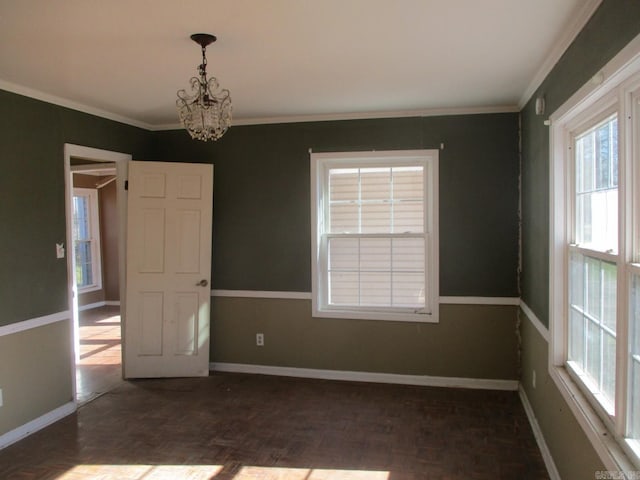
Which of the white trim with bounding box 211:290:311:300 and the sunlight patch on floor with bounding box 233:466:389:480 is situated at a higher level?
the white trim with bounding box 211:290:311:300

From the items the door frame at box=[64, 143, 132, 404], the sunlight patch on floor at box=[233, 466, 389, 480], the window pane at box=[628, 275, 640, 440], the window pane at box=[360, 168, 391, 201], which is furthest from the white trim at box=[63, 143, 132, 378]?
the window pane at box=[628, 275, 640, 440]

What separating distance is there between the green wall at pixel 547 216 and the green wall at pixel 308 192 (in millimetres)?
240

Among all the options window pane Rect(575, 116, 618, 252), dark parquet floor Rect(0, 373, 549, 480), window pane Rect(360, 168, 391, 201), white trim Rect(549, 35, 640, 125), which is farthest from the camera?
window pane Rect(360, 168, 391, 201)

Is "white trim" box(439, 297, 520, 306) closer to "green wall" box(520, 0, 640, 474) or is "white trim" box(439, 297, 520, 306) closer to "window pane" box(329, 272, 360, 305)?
"green wall" box(520, 0, 640, 474)

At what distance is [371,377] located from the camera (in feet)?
14.3

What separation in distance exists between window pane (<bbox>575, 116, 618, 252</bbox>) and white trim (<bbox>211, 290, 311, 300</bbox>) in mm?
2561

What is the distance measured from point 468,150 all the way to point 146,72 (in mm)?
2657

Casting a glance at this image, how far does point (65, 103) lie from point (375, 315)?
3104 mm

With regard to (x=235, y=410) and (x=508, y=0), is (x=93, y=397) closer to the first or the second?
(x=235, y=410)

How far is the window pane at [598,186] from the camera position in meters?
1.96

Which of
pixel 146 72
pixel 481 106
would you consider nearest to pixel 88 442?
pixel 146 72

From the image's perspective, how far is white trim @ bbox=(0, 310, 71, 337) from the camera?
3238mm

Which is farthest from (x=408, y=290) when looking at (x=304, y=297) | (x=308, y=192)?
(x=308, y=192)

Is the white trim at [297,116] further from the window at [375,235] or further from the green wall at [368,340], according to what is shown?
the green wall at [368,340]
